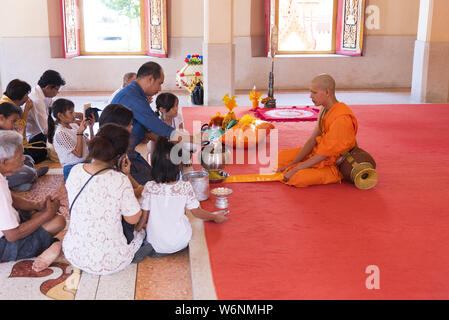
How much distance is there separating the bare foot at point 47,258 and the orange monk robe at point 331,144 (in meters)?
2.15

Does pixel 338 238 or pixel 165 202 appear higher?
pixel 165 202

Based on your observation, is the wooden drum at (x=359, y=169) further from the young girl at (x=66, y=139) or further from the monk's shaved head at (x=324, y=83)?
the young girl at (x=66, y=139)

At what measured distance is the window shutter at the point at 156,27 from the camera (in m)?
11.1

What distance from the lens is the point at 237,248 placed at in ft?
11.4

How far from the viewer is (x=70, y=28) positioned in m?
10.9

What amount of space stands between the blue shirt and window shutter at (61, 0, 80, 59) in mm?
6870

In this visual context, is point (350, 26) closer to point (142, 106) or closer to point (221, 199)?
point (142, 106)

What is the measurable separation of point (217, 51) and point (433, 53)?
13.1 ft

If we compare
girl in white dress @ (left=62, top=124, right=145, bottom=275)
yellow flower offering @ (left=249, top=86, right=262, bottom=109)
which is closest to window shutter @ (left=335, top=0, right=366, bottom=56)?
yellow flower offering @ (left=249, top=86, right=262, bottom=109)

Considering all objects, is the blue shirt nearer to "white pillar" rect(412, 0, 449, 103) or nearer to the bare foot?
the bare foot

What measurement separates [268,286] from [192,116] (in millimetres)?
5499

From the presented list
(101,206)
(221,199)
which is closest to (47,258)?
(101,206)

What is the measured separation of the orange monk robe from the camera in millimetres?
Answer: 4586
